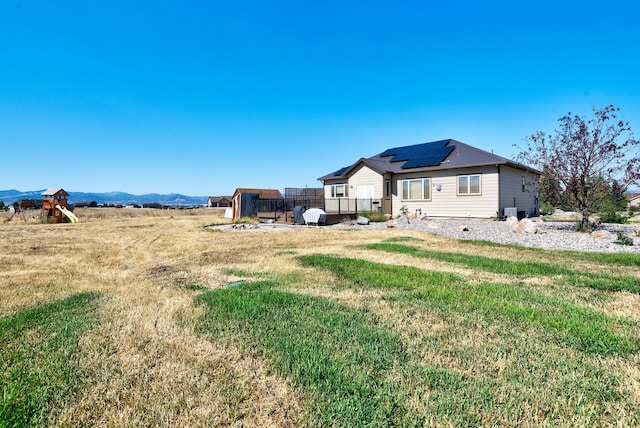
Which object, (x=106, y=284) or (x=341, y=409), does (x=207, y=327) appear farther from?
(x=106, y=284)

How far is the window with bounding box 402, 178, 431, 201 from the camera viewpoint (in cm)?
2017

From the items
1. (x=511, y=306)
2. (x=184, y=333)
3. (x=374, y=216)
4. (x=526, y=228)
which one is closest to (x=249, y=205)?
(x=374, y=216)

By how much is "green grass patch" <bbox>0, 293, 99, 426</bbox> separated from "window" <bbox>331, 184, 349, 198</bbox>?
20747mm

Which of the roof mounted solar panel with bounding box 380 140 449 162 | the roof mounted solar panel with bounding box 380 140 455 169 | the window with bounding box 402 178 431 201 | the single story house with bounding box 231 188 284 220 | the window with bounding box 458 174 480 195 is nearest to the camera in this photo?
the window with bounding box 458 174 480 195

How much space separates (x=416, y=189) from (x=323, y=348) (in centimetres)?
1937

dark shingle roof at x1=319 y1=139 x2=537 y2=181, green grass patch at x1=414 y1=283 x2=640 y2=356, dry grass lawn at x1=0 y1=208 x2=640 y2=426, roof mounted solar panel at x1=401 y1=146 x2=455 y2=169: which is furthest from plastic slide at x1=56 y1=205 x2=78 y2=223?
green grass patch at x1=414 y1=283 x2=640 y2=356

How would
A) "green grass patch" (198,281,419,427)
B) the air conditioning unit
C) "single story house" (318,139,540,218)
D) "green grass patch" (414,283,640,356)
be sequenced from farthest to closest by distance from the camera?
"single story house" (318,139,540,218) < the air conditioning unit < "green grass patch" (414,283,640,356) < "green grass patch" (198,281,419,427)

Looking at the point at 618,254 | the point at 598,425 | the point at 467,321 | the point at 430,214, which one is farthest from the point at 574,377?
the point at 430,214

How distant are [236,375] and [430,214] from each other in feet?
62.9

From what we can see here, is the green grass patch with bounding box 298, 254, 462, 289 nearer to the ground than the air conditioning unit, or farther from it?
nearer to the ground

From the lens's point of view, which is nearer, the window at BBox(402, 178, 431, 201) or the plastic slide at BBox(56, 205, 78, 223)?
the window at BBox(402, 178, 431, 201)

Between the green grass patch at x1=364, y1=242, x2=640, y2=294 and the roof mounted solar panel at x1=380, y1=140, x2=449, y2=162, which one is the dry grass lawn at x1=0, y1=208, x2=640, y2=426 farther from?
the roof mounted solar panel at x1=380, y1=140, x2=449, y2=162

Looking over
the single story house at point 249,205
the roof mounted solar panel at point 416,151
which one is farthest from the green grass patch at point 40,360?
the roof mounted solar panel at point 416,151

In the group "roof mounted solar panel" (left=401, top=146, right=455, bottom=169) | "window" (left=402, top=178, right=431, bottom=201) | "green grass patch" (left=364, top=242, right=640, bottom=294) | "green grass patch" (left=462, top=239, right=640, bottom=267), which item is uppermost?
"roof mounted solar panel" (left=401, top=146, right=455, bottom=169)
